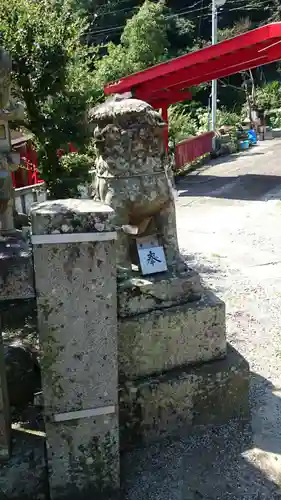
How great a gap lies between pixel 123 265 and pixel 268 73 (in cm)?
2775

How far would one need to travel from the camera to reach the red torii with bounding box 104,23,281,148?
9242 millimetres

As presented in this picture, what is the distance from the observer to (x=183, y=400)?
280cm

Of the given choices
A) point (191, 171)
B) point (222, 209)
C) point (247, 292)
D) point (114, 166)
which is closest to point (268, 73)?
point (191, 171)

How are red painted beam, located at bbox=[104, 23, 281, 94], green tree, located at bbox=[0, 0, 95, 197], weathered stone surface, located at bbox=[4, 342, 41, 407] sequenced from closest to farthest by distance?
weathered stone surface, located at bbox=[4, 342, 41, 407], green tree, located at bbox=[0, 0, 95, 197], red painted beam, located at bbox=[104, 23, 281, 94]

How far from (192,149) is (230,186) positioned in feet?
11.1

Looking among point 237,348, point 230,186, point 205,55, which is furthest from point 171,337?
point 230,186

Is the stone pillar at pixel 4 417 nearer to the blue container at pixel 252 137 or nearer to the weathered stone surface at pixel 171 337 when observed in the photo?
the weathered stone surface at pixel 171 337

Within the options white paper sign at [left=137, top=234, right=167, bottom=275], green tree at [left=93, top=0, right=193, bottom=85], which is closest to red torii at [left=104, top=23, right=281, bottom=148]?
green tree at [left=93, top=0, right=193, bottom=85]

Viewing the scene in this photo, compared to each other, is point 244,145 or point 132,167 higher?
point 132,167

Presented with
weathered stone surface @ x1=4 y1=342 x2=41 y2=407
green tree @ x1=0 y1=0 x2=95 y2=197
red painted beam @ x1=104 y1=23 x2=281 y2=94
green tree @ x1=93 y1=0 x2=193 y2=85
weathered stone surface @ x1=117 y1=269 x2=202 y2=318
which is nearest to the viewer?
weathered stone surface @ x1=117 y1=269 x2=202 y2=318

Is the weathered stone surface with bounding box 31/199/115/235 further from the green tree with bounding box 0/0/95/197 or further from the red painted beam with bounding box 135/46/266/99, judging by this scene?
the red painted beam with bounding box 135/46/266/99

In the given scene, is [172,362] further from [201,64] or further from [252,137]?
[252,137]

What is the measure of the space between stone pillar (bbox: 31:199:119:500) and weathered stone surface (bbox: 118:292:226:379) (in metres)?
0.47

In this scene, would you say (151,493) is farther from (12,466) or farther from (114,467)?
(12,466)
